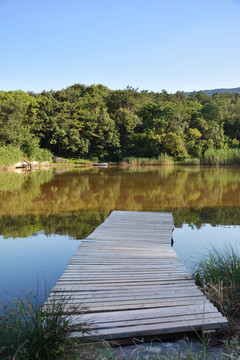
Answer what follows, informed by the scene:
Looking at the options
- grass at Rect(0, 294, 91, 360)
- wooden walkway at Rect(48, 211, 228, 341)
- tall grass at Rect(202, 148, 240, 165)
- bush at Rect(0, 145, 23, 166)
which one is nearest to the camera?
grass at Rect(0, 294, 91, 360)

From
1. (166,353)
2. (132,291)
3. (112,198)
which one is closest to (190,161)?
(112,198)

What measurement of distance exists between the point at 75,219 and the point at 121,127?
80.9ft

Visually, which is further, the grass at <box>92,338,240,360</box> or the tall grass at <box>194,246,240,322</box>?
the tall grass at <box>194,246,240,322</box>

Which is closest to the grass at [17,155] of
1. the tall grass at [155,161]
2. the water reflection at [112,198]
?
the tall grass at [155,161]

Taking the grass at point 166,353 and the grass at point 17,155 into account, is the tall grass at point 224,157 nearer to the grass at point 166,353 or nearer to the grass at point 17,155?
the grass at point 17,155

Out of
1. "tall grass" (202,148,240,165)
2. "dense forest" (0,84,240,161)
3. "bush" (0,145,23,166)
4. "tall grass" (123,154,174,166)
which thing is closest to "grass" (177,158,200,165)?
"dense forest" (0,84,240,161)

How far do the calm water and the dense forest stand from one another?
51.8ft

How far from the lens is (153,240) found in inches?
166

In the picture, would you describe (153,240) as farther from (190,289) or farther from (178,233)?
(190,289)

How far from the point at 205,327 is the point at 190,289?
56cm

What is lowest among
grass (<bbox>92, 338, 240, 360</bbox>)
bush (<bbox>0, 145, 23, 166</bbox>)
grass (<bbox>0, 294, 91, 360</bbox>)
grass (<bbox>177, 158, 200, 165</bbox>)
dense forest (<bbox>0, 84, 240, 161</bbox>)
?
grass (<bbox>92, 338, 240, 360</bbox>)

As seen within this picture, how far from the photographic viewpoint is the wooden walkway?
1.92 meters

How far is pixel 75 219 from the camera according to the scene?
6.30 meters

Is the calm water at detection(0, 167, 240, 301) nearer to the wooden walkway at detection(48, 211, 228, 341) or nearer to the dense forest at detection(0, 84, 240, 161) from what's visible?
the wooden walkway at detection(48, 211, 228, 341)
